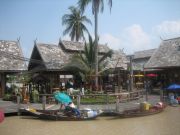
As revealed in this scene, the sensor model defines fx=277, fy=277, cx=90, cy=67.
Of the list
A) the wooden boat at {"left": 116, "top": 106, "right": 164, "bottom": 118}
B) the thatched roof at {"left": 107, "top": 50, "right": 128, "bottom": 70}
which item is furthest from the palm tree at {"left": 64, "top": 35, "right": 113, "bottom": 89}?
the wooden boat at {"left": 116, "top": 106, "right": 164, "bottom": 118}

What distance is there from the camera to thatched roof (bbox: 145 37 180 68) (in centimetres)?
2747

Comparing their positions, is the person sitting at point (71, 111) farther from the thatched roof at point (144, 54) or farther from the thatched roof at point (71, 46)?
the thatched roof at point (144, 54)

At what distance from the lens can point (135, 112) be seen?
16.2 metres

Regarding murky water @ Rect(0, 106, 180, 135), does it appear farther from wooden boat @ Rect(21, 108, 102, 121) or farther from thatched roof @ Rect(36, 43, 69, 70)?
thatched roof @ Rect(36, 43, 69, 70)

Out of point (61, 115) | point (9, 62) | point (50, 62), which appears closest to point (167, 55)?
point (50, 62)

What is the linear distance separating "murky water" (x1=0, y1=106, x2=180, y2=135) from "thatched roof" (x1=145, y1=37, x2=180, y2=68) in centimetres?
1182

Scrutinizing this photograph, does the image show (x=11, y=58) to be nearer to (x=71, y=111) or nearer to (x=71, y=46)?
(x=71, y=46)

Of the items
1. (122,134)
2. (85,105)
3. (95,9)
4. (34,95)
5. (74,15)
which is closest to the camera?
(122,134)

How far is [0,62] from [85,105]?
32.1 feet

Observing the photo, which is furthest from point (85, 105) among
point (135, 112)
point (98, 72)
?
point (98, 72)

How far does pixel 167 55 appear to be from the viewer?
95.8 feet

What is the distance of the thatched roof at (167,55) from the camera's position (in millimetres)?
27469

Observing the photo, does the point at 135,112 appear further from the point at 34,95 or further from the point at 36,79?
the point at 36,79

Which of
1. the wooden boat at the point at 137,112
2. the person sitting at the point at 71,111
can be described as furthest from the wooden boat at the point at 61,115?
the wooden boat at the point at 137,112
